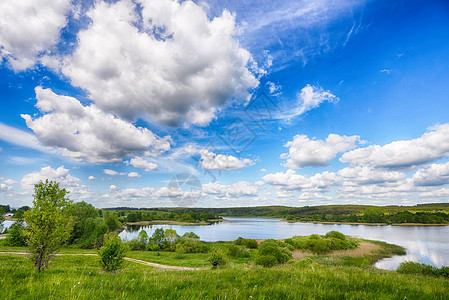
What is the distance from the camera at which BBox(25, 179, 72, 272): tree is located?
13.5 meters

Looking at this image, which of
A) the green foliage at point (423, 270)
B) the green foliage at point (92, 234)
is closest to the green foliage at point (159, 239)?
the green foliage at point (92, 234)

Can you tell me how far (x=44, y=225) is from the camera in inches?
539

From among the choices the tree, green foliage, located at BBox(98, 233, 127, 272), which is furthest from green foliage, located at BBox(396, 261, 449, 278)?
the tree

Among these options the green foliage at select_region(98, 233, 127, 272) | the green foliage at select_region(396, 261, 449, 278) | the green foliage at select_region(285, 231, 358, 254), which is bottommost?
the green foliage at select_region(285, 231, 358, 254)

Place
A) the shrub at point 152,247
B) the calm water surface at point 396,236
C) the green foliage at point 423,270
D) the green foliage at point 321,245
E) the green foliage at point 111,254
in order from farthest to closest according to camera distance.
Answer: the shrub at point 152,247
the green foliage at point 321,245
the calm water surface at point 396,236
the green foliage at point 423,270
the green foliage at point 111,254

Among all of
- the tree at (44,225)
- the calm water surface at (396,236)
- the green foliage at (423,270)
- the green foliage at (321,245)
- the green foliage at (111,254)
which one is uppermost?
the tree at (44,225)

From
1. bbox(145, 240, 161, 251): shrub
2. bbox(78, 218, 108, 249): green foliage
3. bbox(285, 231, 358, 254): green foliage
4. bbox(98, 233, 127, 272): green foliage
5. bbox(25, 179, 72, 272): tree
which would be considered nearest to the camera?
bbox(25, 179, 72, 272): tree

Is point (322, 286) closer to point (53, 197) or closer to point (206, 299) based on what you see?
point (206, 299)

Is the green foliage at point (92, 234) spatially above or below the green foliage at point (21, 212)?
below

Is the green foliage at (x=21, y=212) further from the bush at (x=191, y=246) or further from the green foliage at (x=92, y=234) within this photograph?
the bush at (x=191, y=246)

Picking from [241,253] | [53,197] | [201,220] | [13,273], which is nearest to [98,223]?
[241,253]

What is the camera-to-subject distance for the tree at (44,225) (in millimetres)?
13508

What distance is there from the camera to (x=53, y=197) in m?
15.6

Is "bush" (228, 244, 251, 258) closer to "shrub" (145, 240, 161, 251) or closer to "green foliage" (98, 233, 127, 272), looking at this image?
"shrub" (145, 240, 161, 251)
